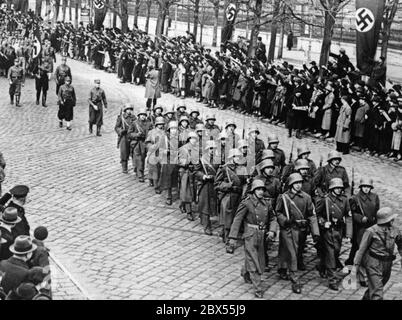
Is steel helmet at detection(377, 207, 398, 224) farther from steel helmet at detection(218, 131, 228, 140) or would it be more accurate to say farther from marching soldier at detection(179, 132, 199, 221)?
steel helmet at detection(218, 131, 228, 140)

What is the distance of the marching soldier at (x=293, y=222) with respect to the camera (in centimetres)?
975

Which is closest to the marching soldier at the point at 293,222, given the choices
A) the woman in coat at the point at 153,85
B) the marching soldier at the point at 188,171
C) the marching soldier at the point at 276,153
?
the marching soldier at the point at 276,153

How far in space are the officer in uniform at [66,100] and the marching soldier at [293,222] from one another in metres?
10.1

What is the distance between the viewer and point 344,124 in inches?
686

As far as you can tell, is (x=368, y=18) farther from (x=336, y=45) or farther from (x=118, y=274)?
(x=336, y=45)

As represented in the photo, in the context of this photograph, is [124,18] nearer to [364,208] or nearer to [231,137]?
[231,137]

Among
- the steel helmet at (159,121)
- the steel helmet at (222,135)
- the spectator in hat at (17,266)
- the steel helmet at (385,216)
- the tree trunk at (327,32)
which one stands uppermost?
the tree trunk at (327,32)

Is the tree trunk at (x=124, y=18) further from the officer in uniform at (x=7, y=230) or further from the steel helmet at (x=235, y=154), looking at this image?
the officer in uniform at (x=7, y=230)

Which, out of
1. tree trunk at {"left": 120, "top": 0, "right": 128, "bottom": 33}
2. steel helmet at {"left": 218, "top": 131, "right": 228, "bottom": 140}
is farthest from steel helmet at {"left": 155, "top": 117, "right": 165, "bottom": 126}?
tree trunk at {"left": 120, "top": 0, "right": 128, "bottom": 33}

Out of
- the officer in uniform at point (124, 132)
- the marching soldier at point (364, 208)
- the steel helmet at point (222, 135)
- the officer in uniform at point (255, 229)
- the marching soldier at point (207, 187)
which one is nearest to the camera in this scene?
the officer in uniform at point (255, 229)

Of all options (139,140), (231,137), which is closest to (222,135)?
(231,137)

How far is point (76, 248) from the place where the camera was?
1085 cm
